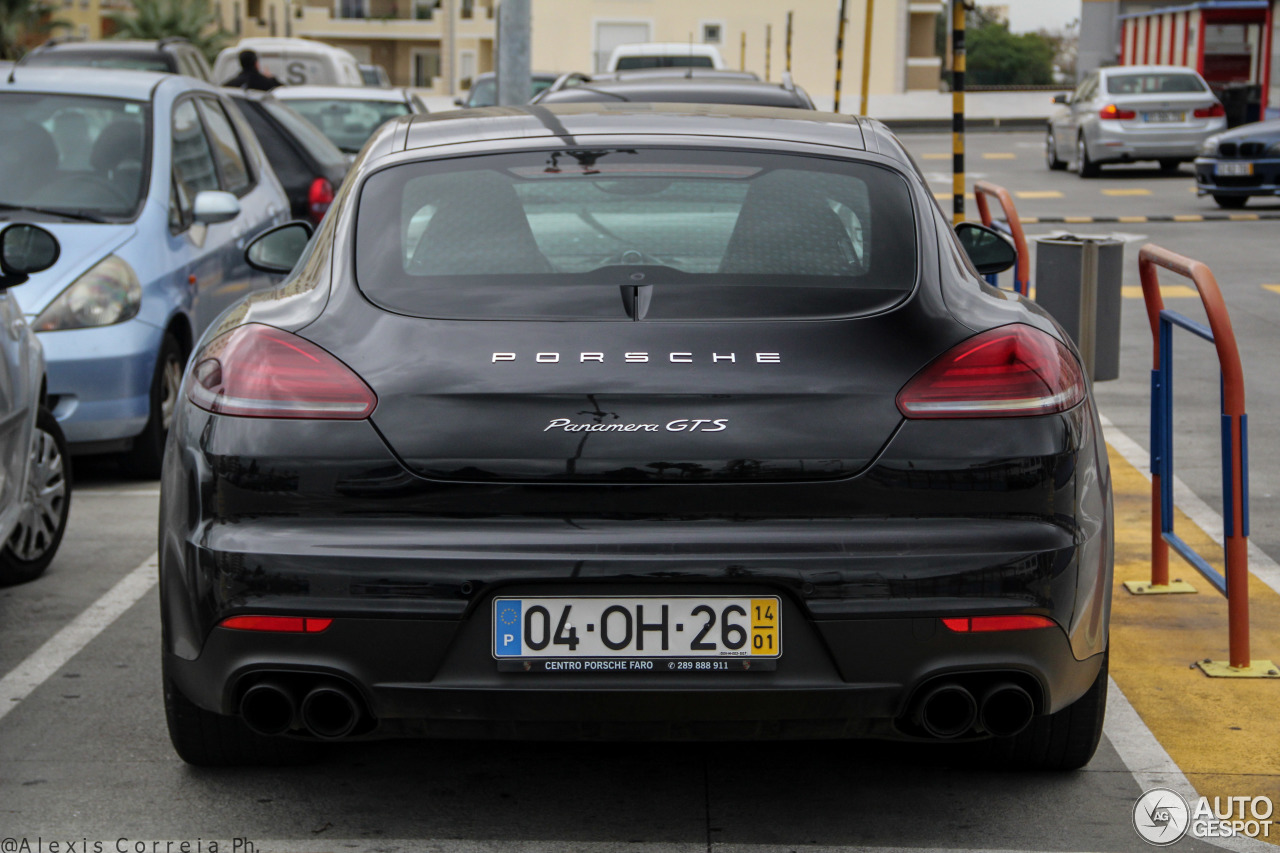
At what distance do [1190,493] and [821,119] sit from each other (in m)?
3.19

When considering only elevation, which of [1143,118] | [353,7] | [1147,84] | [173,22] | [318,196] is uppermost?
[353,7]

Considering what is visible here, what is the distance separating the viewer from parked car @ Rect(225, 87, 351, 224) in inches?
450

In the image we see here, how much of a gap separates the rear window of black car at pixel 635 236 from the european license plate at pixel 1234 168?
17.5 meters

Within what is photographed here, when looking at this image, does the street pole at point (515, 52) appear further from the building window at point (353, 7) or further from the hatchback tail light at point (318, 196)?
the building window at point (353, 7)

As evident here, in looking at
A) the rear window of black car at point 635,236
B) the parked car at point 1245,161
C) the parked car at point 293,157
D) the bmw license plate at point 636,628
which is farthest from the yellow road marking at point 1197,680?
the parked car at point 1245,161

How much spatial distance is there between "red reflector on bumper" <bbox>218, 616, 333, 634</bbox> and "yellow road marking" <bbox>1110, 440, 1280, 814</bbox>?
1.90m

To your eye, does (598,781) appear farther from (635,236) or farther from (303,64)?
(303,64)

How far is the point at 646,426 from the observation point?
3.16 m

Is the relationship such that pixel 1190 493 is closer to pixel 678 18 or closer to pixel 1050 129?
pixel 1050 129

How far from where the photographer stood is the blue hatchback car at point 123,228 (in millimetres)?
6812

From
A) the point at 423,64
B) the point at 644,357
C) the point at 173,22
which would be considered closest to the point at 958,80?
the point at 644,357

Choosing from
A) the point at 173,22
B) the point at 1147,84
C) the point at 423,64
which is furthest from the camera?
the point at 423,64

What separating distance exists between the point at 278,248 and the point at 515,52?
31.2ft

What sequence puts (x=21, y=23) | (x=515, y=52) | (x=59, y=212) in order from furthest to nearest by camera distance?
1. (x=21, y=23)
2. (x=515, y=52)
3. (x=59, y=212)
